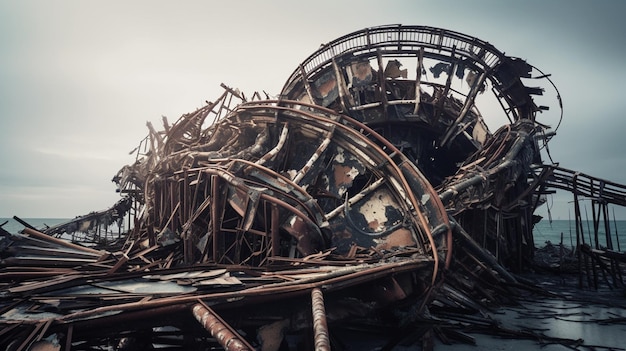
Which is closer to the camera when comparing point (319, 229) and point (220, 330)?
point (220, 330)

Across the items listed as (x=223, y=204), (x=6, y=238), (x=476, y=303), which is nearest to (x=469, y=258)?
(x=476, y=303)

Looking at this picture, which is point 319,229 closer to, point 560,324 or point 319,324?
point 319,324

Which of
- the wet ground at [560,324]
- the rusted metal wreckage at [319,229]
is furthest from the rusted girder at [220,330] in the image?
the wet ground at [560,324]

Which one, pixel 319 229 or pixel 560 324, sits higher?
pixel 319 229

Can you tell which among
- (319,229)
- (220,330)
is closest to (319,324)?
(220,330)

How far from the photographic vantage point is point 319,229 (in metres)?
6.96

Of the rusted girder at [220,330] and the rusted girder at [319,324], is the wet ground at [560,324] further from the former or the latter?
the rusted girder at [220,330]

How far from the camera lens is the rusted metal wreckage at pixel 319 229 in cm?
378

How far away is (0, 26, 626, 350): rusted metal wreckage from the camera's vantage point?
3783 millimetres

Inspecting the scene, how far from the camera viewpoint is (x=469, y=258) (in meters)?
9.91

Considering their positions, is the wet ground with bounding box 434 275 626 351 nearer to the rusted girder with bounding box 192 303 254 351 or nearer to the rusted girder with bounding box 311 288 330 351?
the rusted girder with bounding box 311 288 330 351

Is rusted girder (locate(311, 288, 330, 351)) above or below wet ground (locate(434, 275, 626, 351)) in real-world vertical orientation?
above

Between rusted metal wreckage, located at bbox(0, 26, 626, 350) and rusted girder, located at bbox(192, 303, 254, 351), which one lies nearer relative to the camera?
rusted girder, located at bbox(192, 303, 254, 351)

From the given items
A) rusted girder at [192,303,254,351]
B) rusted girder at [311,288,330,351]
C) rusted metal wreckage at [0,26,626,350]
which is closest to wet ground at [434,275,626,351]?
rusted metal wreckage at [0,26,626,350]
